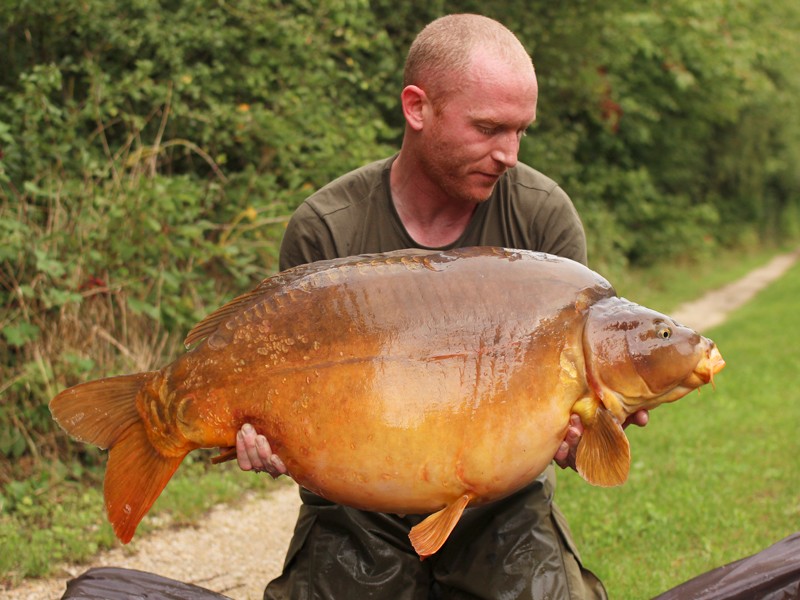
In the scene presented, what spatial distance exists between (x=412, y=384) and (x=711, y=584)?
4.05 feet

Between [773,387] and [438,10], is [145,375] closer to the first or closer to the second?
[773,387]

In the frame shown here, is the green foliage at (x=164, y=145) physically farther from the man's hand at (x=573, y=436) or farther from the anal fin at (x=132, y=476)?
the man's hand at (x=573, y=436)

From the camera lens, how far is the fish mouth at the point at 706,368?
7.57ft

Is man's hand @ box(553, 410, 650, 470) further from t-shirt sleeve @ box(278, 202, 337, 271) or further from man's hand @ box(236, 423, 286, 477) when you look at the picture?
t-shirt sleeve @ box(278, 202, 337, 271)

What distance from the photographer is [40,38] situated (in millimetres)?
6488

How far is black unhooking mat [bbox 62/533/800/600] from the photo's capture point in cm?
281

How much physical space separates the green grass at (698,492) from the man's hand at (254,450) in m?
2.01

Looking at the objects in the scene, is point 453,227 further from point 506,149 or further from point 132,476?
point 132,476

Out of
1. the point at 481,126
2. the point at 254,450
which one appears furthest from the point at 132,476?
the point at 481,126

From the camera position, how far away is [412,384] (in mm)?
2299

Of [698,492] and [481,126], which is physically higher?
[481,126]

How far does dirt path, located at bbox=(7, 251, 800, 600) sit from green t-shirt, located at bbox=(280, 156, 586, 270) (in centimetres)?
163

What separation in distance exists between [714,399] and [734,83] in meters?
9.89

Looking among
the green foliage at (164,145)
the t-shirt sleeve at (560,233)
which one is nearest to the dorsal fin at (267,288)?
the t-shirt sleeve at (560,233)
